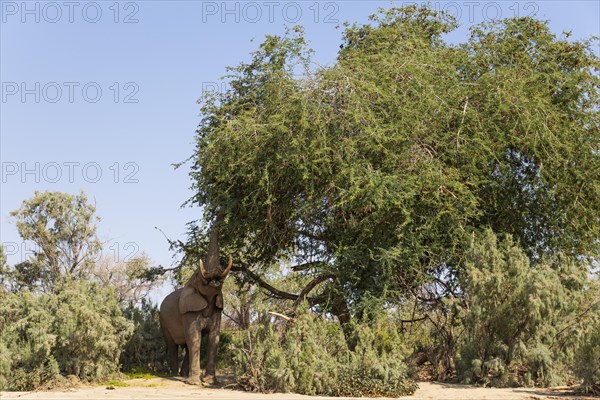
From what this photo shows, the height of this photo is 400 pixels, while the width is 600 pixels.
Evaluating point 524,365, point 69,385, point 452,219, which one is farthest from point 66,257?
point 524,365

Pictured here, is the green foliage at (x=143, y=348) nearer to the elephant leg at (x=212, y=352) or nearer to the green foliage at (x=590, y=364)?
the elephant leg at (x=212, y=352)

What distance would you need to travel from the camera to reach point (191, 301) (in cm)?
2058

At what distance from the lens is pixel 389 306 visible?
20859 mm

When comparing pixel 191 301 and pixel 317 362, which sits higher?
pixel 191 301

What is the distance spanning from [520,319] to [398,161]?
5132 mm

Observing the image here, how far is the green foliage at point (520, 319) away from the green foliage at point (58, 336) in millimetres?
8226

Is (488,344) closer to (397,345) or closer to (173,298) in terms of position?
(397,345)

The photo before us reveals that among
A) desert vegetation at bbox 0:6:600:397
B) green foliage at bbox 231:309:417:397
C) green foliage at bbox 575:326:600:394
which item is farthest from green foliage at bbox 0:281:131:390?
green foliage at bbox 575:326:600:394

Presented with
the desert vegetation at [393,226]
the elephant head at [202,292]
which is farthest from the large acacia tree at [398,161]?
the elephant head at [202,292]

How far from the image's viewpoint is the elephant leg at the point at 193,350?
2005 centimetres

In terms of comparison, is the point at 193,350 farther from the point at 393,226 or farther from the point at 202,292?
the point at 393,226

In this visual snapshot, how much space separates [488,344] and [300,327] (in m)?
4.09

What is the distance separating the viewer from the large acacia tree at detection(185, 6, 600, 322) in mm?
20656

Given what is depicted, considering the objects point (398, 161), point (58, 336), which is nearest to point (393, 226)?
point (398, 161)
